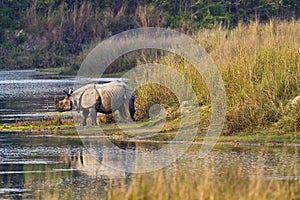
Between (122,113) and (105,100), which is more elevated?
(105,100)

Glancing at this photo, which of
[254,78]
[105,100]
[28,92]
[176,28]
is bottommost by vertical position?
[28,92]

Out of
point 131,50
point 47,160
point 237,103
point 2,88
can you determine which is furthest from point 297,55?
point 131,50

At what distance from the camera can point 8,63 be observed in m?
46.9

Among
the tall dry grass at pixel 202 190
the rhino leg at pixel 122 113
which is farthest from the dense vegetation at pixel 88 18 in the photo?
the tall dry grass at pixel 202 190

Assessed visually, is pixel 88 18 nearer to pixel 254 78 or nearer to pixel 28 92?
pixel 28 92

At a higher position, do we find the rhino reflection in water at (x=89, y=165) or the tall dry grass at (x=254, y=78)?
the tall dry grass at (x=254, y=78)

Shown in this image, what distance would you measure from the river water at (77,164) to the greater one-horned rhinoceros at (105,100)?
5.97ft

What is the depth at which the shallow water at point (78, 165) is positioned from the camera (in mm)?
12758

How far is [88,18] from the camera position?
53.2 meters

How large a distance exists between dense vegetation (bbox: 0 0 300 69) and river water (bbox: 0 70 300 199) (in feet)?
97.6

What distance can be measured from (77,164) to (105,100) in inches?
221

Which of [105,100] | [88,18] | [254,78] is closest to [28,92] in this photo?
[105,100]

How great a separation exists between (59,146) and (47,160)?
6.12 feet

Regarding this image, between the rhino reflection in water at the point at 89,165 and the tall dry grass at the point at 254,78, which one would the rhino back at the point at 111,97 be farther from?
the rhino reflection in water at the point at 89,165
